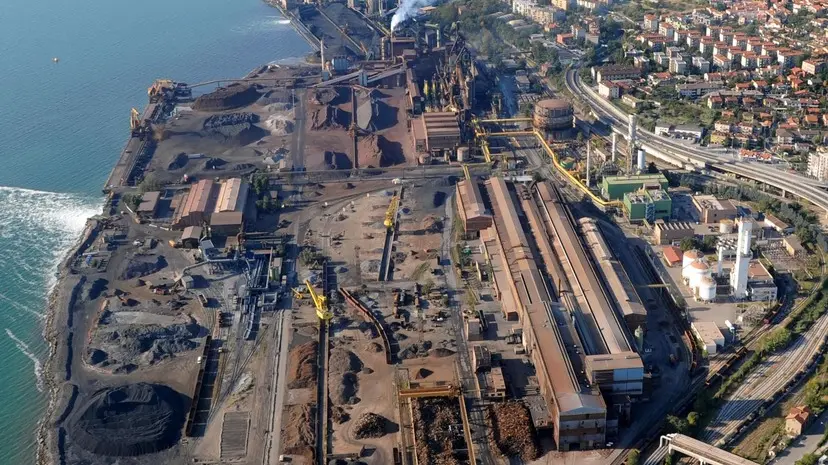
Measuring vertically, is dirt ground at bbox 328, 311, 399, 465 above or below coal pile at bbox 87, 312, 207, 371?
below

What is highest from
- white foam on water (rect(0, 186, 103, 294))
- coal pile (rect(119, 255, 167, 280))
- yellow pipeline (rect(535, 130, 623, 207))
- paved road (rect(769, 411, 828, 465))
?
coal pile (rect(119, 255, 167, 280))

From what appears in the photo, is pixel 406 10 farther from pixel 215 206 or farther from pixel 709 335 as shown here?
pixel 709 335

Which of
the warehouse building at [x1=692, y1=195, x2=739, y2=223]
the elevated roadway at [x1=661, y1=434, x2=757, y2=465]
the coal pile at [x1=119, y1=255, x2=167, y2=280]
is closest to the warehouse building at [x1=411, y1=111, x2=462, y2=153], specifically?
the warehouse building at [x1=692, y1=195, x2=739, y2=223]

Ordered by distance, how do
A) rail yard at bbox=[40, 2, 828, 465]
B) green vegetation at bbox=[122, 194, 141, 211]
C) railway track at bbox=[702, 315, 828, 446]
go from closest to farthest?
railway track at bbox=[702, 315, 828, 446], rail yard at bbox=[40, 2, 828, 465], green vegetation at bbox=[122, 194, 141, 211]

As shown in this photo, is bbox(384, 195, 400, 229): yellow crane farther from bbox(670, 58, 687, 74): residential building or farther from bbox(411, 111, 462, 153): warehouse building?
bbox(670, 58, 687, 74): residential building

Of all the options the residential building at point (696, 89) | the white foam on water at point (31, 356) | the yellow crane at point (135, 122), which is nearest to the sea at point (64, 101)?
the white foam on water at point (31, 356)

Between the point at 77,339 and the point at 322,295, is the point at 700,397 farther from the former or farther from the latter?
the point at 77,339

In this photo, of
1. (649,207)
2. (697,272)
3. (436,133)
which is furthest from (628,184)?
(436,133)
